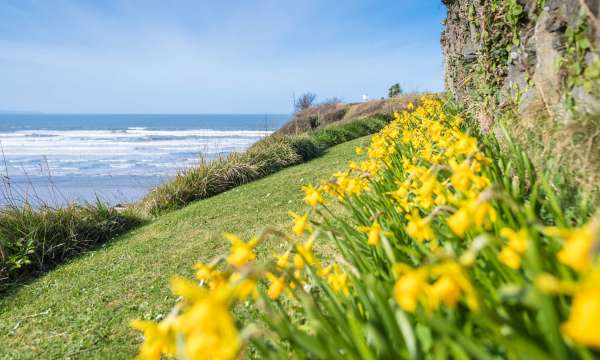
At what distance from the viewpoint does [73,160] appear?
1870 centimetres

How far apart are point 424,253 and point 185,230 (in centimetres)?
418

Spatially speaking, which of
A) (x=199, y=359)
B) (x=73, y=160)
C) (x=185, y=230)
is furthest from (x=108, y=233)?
(x=73, y=160)

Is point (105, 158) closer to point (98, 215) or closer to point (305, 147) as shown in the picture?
point (305, 147)

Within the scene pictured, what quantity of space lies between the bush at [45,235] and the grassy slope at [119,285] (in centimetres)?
35

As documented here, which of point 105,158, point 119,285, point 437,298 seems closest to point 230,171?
point 119,285

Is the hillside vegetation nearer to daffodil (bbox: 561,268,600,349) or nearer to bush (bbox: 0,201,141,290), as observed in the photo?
bush (bbox: 0,201,141,290)

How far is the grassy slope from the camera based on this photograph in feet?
9.43

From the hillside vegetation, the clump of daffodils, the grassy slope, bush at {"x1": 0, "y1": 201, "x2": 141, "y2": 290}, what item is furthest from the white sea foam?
the clump of daffodils

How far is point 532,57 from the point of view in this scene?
3.22m

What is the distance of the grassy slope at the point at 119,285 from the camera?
2875 mm

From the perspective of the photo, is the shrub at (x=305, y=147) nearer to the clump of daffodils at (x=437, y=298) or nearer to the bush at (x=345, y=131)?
the bush at (x=345, y=131)

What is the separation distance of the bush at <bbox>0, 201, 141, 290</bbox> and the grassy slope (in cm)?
35

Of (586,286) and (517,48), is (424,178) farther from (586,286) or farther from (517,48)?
(517,48)

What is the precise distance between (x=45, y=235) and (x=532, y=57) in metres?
5.54
